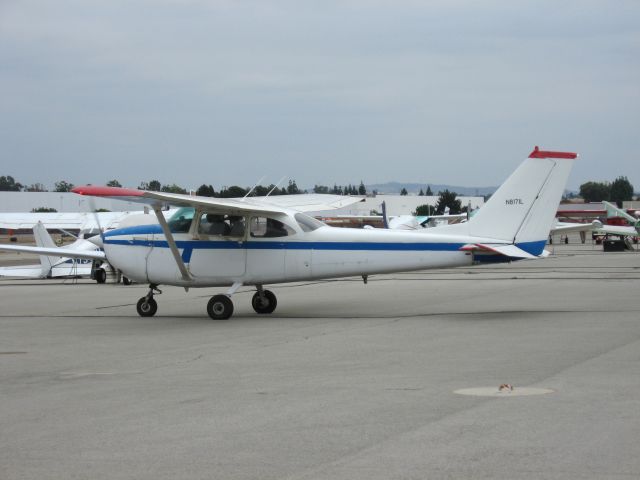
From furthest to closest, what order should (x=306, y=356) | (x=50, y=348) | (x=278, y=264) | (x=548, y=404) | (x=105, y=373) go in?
(x=278, y=264) < (x=50, y=348) < (x=306, y=356) < (x=105, y=373) < (x=548, y=404)

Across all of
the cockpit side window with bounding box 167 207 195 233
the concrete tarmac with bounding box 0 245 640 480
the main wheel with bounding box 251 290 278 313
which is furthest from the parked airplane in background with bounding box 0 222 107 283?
the cockpit side window with bounding box 167 207 195 233

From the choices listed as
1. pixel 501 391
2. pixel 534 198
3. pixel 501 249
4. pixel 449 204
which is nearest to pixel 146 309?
pixel 501 249

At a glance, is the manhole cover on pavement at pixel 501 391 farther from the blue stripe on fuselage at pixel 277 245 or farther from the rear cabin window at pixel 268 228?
the rear cabin window at pixel 268 228

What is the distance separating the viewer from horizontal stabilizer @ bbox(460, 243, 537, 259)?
14.8 meters

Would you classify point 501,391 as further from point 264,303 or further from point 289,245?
point 264,303

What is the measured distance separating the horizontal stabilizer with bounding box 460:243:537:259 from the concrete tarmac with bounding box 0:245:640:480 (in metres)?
1.06

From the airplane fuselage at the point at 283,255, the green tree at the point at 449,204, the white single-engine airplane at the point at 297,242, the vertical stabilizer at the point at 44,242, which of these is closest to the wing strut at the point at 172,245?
the white single-engine airplane at the point at 297,242

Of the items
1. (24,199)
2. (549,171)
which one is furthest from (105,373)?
(24,199)

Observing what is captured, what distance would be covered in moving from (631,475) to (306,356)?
6.13 m

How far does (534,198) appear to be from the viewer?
15.2 m

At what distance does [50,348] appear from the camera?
12656mm

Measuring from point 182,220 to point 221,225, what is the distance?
2.54 ft

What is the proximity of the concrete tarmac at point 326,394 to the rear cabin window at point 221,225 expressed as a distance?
1600mm

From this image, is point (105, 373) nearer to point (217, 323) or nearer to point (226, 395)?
point (226, 395)
